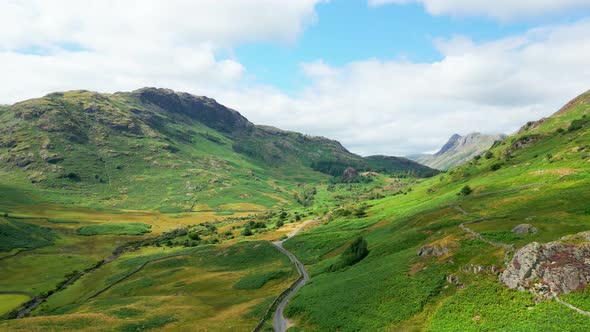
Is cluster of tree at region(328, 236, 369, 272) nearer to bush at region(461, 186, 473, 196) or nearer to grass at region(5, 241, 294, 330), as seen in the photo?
grass at region(5, 241, 294, 330)

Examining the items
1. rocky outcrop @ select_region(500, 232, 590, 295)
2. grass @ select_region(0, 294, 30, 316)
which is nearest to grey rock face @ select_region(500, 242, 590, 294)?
rocky outcrop @ select_region(500, 232, 590, 295)

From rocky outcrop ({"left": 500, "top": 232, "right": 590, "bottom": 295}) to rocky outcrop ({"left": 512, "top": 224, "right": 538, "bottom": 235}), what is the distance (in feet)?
37.1

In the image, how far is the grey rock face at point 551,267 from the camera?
42.0 m

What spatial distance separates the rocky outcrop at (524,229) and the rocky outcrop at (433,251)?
13178 mm

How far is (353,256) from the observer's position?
3472 inches

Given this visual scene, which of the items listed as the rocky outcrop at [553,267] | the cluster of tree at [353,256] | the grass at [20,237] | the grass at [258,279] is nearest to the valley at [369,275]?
the rocky outcrop at [553,267]

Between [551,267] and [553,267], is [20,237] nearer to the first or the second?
[551,267]

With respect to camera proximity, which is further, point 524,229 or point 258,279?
point 258,279

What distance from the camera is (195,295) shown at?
317 feet

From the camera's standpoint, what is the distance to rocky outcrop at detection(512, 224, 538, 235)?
60.1 meters

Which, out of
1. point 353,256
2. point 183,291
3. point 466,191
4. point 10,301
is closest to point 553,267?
point 353,256

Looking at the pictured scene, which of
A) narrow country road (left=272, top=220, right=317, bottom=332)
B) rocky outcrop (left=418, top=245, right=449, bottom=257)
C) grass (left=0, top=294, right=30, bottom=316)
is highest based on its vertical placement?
rocky outcrop (left=418, top=245, right=449, bottom=257)

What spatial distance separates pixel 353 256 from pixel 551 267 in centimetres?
4887

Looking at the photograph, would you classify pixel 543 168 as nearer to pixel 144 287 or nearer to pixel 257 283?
pixel 257 283
